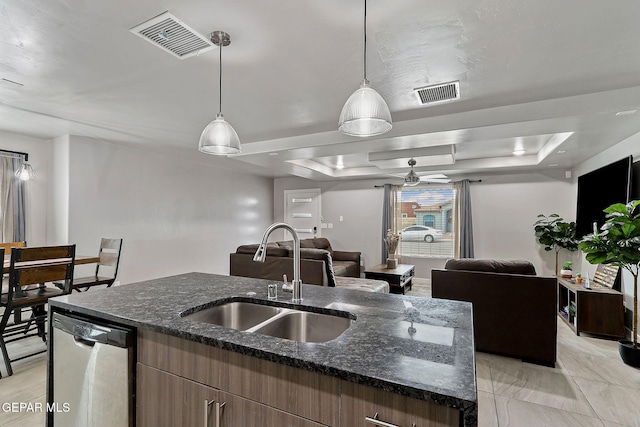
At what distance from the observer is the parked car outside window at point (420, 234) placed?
262 inches

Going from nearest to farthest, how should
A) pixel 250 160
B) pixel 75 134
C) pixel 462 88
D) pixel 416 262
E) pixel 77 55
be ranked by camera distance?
pixel 77 55
pixel 462 88
pixel 75 134
pixel 250 160
pixel 416 262

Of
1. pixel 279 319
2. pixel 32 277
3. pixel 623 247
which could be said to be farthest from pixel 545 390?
pixel 32 277

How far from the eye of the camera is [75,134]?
3975 millimetres

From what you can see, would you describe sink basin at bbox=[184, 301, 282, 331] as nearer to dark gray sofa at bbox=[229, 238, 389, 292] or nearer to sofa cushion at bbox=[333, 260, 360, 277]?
dark gray sofa at bbox=[229, 238, 389, 292]

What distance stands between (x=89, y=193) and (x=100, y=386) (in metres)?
3.70

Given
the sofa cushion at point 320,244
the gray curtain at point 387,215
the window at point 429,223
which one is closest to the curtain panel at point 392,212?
the gray curtain at point 387,215

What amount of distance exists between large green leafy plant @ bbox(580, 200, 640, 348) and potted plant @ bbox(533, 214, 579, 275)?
8.19ft

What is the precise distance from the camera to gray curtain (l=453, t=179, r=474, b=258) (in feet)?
20.3

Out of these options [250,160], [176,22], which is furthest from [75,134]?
[176,22]

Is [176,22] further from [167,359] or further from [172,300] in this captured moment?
[167,359]

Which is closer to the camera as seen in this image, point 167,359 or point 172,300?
point 167,359

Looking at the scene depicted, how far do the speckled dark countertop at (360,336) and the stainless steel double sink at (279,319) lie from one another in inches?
2.0

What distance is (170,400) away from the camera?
1.20 meters

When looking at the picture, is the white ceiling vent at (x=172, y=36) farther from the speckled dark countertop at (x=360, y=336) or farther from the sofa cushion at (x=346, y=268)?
the sofa cushion at (x=346, y=268)
